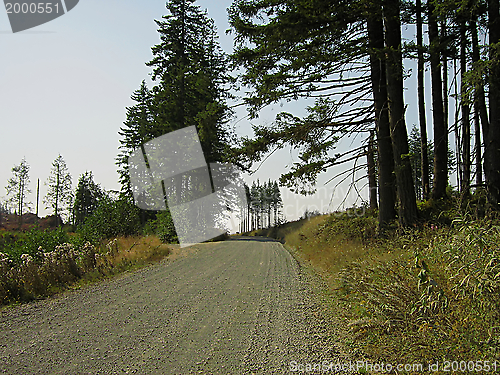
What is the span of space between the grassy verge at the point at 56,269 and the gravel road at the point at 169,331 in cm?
70

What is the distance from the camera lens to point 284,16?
8.62m

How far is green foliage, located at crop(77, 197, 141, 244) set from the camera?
627 inches

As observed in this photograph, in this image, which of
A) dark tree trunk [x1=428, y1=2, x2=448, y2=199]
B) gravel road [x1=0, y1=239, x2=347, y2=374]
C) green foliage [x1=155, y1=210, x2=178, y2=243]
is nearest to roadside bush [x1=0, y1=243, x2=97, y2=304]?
gravel road [x1=0, y1=239, x2=347, y2=374]

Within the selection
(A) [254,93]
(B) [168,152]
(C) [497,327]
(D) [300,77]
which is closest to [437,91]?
(D) [300,77]

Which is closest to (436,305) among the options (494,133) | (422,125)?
(494,133)

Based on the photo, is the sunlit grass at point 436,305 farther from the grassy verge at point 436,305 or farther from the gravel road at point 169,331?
the gravel road at point 169,331

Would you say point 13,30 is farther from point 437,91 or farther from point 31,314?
point 437,91

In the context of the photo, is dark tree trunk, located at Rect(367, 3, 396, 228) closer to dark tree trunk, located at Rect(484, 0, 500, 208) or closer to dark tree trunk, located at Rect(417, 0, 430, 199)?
dark tree trunk, located at Rect(417, 0, 430, 199)

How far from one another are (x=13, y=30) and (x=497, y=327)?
27.2ft

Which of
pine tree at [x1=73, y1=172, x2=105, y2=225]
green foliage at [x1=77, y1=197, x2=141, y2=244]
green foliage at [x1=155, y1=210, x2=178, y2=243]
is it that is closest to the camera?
green foliage at [x1=77, y1=197, x2=141, y2=244]

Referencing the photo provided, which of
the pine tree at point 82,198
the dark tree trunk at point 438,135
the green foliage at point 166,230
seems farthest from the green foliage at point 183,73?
the pine tree at point 82,198

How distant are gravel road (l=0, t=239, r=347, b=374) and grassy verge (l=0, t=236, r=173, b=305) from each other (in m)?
0.70

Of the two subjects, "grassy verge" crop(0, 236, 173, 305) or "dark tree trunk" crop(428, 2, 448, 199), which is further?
"dark tree trunk" crop(428, 2, 448, 199)

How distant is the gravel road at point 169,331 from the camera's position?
12.1ft
